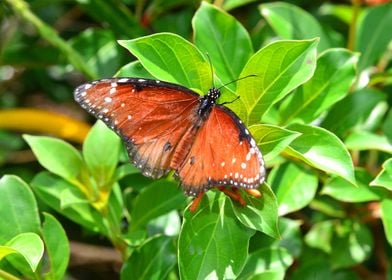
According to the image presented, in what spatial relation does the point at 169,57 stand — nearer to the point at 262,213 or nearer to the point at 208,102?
the point at 208,102

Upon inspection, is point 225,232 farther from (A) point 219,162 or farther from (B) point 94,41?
(B) point 94,41

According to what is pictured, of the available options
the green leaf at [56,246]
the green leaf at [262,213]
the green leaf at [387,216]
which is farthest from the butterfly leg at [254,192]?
the green leaf at [56,246]

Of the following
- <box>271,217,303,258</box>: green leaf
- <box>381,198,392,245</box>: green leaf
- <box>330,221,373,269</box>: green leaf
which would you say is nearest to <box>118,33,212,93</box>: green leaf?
<box>381,198,392,245</box>: green leaf

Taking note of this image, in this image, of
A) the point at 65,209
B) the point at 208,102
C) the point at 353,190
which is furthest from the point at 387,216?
the point at 65,209

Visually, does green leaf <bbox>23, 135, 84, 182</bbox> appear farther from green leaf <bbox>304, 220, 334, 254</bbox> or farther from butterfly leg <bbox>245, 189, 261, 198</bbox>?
green leaf <bbox>304, 220, 334, 254</bbox>

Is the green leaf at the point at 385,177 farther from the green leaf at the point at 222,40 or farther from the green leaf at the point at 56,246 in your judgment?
the green leaf at the point at 56,246

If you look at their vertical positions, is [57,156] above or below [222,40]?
below

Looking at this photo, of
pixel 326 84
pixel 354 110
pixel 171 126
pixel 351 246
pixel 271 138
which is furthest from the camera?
pixel 351 246
